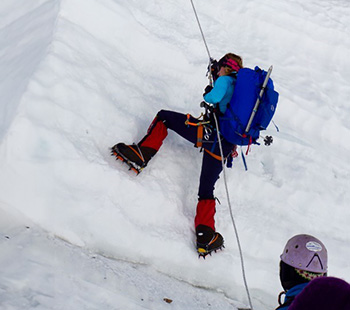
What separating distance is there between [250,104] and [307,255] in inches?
71.2

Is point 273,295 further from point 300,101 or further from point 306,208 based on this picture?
point 300,101

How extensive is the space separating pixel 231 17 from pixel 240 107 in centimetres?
364

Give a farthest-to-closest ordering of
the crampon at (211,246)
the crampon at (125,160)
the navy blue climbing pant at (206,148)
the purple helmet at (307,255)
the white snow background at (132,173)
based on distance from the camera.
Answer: the navy blue climbing pant at (206,148)
the crampon at (125,160)
the crampon at (211,246)
the white snow background at (132,173)
the purple helmet at (307,255)

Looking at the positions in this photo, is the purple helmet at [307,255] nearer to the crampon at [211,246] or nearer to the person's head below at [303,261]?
the person's head below at [303,261]

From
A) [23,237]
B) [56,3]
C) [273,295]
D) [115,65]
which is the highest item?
[56,3]

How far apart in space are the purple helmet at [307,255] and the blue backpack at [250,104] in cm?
167

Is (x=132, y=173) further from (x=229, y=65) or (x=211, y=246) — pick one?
(x=229, y=65)

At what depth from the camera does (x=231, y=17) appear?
742 centimetres

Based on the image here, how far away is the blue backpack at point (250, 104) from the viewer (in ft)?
13.5

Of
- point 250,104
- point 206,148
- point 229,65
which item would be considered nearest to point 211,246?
point 206,148

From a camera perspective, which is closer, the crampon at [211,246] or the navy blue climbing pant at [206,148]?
the crampon at [211,246]

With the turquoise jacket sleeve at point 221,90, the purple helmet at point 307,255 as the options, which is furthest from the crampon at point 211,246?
the purple helmet at point 307,255

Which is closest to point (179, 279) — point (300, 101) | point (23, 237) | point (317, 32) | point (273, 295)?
point (273, 295)

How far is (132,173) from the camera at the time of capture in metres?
4.45
